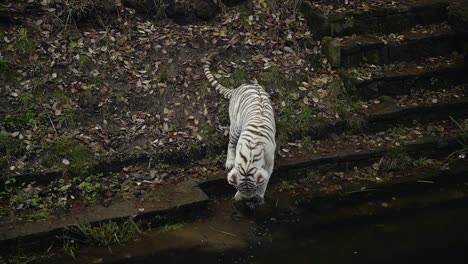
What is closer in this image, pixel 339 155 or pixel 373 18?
pixel 339 155

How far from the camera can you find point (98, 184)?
648 centimetres

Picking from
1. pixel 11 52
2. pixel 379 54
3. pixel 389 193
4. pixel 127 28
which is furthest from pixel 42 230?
pixel 379 54

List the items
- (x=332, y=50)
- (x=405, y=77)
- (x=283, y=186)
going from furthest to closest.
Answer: (x=332, y=50) < (x=405, y=77) < (x=283, y=186)

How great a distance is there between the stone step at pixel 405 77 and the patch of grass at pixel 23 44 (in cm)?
422

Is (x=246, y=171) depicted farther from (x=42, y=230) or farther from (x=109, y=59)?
(x=109, y=59)

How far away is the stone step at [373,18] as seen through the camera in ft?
27.5

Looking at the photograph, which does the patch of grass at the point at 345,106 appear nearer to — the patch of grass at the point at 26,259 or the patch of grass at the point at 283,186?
the patch of grass at the point at 283,186

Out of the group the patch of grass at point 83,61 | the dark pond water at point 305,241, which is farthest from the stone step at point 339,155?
the patch of grass at point 83,61

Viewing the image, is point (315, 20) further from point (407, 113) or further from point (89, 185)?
point (89, 185)

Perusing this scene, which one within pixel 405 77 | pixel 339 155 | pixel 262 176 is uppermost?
pixel 405 77

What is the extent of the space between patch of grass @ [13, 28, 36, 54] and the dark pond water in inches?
119

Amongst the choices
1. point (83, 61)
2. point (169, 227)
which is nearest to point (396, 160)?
point (169, 227)

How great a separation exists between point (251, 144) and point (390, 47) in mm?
3402

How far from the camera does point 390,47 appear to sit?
8.26 m
